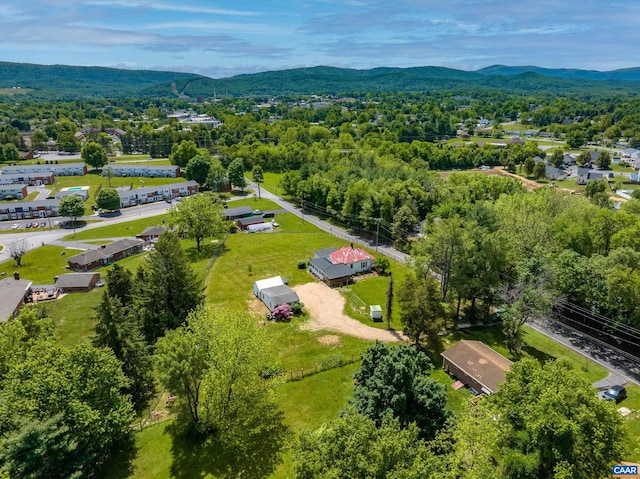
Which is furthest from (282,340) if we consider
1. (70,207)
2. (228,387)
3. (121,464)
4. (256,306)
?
(70,207)

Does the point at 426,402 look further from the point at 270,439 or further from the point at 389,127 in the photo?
the point at 389,127

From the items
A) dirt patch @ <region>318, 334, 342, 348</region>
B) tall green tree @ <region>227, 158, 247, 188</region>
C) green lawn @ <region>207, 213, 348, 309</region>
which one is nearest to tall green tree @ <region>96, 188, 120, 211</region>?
tall green tree @ <region>227, 158, 247, 188</region>

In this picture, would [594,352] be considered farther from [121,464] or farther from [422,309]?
[121,464]

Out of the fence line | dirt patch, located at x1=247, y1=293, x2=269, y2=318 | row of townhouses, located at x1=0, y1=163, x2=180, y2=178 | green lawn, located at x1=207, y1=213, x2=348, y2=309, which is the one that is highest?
row of townhouses, located at x1=0, y1=163, x2=180, y2=178

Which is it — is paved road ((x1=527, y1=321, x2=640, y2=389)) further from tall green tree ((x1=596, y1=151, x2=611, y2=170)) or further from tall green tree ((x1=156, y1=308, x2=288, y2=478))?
tall green tree ((x1=596, y1=151, x2=611, y2=170))

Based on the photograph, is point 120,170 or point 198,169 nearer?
point 198,169

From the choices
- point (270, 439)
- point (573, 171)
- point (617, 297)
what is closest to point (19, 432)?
point (270, 439)

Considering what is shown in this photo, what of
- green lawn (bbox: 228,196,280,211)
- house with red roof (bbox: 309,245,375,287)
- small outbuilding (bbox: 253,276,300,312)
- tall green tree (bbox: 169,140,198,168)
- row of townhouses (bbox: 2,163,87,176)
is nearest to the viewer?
small outbuilding (bbox: 253,276,300,312)
